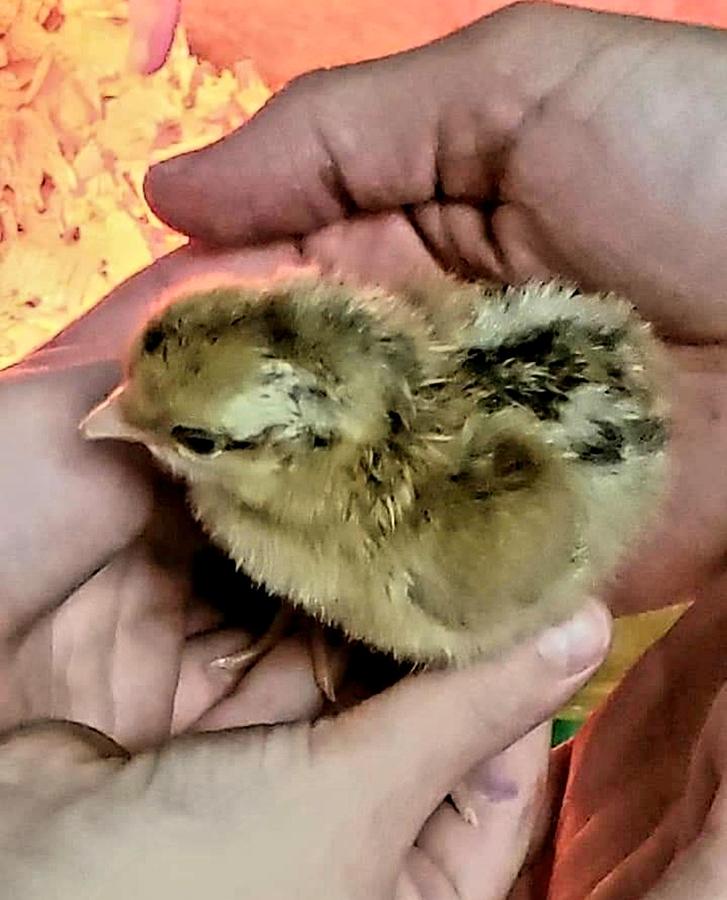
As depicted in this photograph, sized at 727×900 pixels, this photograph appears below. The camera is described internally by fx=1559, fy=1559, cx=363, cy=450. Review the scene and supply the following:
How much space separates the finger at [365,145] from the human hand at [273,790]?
0.44 m

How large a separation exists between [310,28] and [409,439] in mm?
1262

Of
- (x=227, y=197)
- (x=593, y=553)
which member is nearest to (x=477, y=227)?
(x=227, y=197)

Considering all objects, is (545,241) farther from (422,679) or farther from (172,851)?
(172,851)

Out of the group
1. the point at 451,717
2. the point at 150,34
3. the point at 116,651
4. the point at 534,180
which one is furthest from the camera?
the point at 150,34

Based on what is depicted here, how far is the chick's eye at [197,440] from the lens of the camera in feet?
2.92

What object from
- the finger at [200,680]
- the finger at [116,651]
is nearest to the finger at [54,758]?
the finger at [116,651]

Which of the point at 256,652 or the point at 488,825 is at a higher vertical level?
the point at 256,652

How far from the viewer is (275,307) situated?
883mm

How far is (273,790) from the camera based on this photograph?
89cm

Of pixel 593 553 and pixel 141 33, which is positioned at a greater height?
pixel 141 33

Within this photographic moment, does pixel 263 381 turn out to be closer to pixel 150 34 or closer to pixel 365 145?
pixel 365 145

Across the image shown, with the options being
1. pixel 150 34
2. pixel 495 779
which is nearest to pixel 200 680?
pixel 495 779

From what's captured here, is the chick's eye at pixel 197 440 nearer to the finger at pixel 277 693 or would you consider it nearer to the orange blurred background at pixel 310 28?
the finger at pixel 277 693

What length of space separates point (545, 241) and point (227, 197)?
27 centimetres
